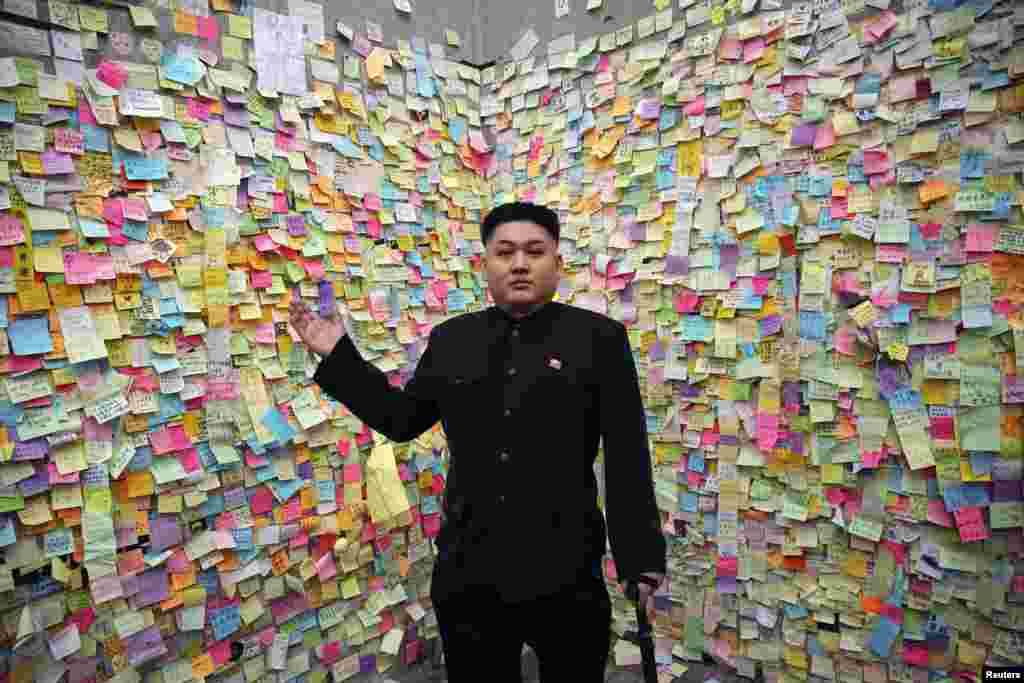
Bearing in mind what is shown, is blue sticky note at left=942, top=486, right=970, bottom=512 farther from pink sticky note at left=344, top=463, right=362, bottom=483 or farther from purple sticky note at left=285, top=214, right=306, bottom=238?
purple sticky note at left=285, top=214, right=306, bottom=238

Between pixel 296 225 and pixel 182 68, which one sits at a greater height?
pixel 182 68

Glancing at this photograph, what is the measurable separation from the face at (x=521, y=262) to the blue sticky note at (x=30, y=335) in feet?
3.89

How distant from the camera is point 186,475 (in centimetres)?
177

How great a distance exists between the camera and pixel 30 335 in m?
1.54

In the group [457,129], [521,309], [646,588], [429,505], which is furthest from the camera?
[457,129]

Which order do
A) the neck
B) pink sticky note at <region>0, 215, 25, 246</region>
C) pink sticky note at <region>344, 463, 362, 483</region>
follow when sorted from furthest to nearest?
pink sticky note at <region>344, 463, 362, 483</region>
pink sticky note at <region>0, 215, 25, 246</region>
the neck

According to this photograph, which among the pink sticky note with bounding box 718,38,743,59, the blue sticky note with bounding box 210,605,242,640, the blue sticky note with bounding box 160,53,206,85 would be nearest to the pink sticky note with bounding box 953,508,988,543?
the pink sticky note with bounding box 718,38,743,59

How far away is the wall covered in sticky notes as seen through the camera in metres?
1.57

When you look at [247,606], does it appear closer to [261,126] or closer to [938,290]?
[261,126]

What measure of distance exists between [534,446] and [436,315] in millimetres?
1274

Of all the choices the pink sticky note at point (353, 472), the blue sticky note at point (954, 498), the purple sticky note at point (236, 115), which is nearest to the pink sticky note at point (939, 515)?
the blue sticky note at point (954, 498)

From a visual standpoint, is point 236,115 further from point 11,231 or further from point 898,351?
point 898,351

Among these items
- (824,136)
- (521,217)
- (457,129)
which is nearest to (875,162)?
(824,136)

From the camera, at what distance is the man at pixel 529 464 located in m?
1.24
